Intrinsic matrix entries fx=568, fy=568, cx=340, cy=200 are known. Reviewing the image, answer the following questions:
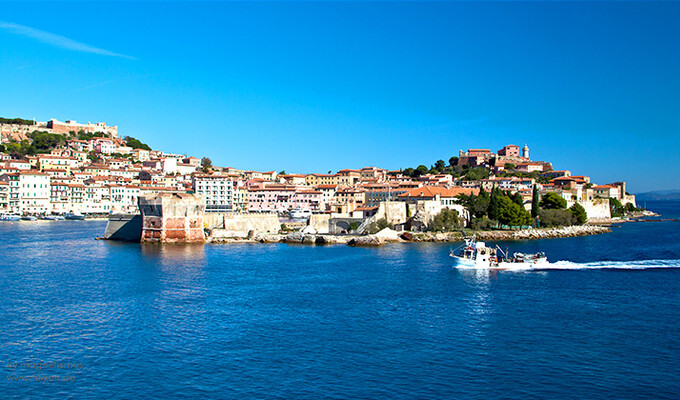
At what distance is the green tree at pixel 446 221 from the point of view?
40531mm

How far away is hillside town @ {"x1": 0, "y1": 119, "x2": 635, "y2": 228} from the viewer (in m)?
63.8

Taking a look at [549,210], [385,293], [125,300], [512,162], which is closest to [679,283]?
[385,293]

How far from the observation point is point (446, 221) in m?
40.8

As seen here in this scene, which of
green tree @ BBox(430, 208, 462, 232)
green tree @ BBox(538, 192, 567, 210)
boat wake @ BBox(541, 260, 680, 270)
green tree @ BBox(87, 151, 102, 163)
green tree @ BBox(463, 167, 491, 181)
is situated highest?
green tree @ BBox(87, 151, 102, 163)

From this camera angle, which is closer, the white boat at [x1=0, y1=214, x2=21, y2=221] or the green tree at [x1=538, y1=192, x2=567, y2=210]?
the green tree at [x1=538, y1=192, x2=567, y2=210]

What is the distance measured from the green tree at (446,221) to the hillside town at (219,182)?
1839mm

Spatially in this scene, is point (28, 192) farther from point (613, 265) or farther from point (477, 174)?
point (613, 265)

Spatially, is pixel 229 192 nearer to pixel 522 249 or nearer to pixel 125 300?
pixel 522 249

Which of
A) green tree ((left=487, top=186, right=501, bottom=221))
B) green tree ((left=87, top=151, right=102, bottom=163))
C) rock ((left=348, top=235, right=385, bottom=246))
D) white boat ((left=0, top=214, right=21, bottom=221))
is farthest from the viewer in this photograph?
green tree ((left=87, top=151, right=102, bottom=163))

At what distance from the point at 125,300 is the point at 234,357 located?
7.33m

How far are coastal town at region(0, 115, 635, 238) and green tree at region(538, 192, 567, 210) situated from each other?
1.27 feet

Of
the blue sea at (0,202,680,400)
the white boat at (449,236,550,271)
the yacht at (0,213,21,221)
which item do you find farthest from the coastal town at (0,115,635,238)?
the blue sea at (0,202,680,400)

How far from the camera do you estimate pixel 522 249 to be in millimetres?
33406

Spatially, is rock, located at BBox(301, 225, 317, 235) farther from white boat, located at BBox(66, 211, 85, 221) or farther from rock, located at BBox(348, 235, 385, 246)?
white boat, located at BBox(66, 211, 85, 221)
